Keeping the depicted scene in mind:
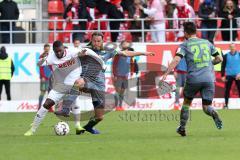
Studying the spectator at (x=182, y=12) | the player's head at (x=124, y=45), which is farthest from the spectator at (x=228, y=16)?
the player's head at (x=124, y=45)

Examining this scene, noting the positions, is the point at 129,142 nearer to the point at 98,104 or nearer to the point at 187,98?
the point at 187,98

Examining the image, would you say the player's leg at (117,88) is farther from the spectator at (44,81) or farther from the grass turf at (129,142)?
the grass turf at (129,142)

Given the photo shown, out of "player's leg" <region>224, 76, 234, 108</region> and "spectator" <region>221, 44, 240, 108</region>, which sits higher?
"spectator" <region>221, 44, 240, 108</region>

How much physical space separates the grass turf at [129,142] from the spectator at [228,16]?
8.26m

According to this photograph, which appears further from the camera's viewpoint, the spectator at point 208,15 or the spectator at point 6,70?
the spectator at point 208,15

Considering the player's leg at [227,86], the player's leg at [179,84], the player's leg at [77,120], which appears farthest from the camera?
the player's leg at [179,84]

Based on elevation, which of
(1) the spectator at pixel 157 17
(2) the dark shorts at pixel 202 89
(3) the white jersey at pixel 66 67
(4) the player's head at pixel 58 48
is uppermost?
(1) the spectator at pixel 157 17

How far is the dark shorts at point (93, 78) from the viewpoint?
56.1 feet

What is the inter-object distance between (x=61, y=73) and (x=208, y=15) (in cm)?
1287

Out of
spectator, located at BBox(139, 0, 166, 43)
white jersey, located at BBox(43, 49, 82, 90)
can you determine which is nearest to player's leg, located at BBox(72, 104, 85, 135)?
white jersey, located at BBox(43, 49, 82, 90)

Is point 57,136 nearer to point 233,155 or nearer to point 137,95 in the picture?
point 233,155

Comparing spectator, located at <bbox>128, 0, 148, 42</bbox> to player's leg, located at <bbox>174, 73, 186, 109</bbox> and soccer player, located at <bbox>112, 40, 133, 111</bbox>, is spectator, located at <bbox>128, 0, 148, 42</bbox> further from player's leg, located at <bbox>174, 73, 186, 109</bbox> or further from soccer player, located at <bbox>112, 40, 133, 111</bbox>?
player's leg, located at <bbox>174, 73, 186, 109</bbox>

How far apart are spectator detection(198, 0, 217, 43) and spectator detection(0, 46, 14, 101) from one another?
731 cm

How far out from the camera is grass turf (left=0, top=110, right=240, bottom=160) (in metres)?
12.7
